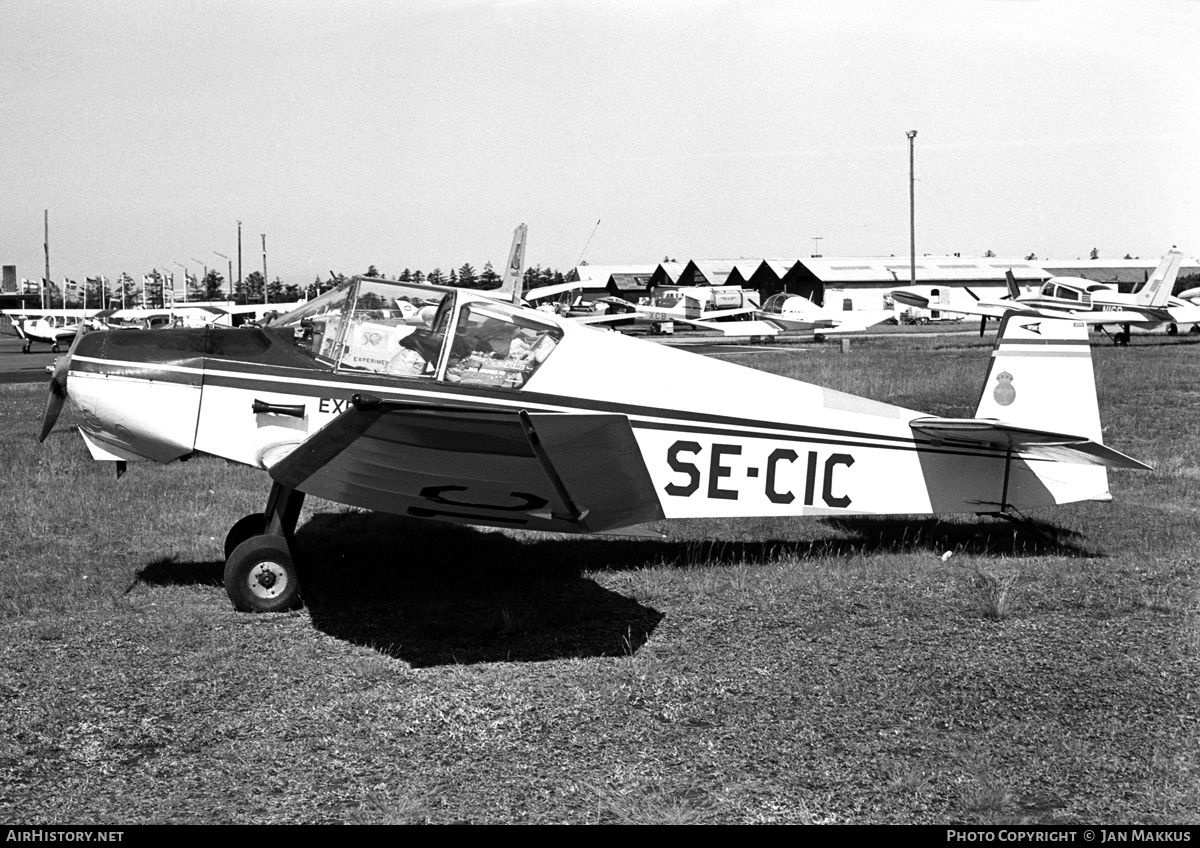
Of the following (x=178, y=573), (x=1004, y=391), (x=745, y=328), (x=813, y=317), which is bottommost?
(x=178, y=573)

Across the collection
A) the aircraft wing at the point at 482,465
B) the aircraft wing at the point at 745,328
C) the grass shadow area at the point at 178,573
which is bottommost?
the grass shadow area at the point at 178,573

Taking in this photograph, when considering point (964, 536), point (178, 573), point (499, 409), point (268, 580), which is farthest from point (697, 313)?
point (499, 409)

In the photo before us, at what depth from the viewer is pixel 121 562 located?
7441mm

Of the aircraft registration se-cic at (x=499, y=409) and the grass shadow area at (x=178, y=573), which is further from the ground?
the aircraft registration se-cic at (x=499, y=409)

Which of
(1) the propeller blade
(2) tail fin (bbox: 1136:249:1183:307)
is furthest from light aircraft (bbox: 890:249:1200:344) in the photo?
(1) the propeller blade

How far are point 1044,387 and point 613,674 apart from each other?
398 cm

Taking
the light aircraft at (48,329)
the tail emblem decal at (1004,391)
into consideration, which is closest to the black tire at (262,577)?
the tail emblem decal at (1004,391)

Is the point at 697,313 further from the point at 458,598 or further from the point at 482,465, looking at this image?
the point at 482,465

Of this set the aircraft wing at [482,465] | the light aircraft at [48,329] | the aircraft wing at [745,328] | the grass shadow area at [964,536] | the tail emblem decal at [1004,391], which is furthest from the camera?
the light aircraft at [48,329]

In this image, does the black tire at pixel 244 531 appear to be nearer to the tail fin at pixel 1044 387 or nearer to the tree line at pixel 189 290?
the tail fin at pixel 1044 387

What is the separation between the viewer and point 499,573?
7320mm

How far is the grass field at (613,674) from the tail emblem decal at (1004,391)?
3.72ft

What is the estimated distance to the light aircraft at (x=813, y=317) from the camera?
42.6 m

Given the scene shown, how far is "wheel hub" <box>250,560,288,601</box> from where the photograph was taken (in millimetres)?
6277
